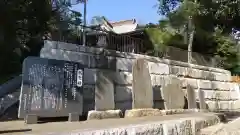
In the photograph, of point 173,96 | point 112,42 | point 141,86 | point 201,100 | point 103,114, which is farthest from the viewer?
point 201,100

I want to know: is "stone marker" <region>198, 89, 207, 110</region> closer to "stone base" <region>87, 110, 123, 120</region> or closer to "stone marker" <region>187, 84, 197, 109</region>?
"stone marker" <region>187, 84, 197, 109</region>

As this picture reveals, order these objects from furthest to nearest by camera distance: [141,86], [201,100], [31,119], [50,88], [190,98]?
[201,100] → [190,98] → [141,86] → [50,88] → [31,119]

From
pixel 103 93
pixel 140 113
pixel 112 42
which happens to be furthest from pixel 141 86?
pixel 112 42

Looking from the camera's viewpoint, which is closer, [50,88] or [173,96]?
[50,88]

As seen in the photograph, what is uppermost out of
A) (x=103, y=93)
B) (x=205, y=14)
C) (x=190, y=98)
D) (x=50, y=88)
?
(x=205, y=14)

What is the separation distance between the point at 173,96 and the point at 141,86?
7.63 ft

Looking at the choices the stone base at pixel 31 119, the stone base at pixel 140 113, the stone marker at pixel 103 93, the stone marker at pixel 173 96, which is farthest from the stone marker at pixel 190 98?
the stone base at pixel 31 119

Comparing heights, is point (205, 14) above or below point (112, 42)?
above

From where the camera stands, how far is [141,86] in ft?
24.7

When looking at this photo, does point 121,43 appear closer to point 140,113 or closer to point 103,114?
point 140,113

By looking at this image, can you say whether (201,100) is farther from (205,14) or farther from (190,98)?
(205,14)

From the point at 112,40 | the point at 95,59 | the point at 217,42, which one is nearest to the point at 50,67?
the point at 95,59

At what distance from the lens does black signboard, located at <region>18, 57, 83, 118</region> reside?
563 centimetres

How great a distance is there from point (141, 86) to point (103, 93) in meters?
1.05
